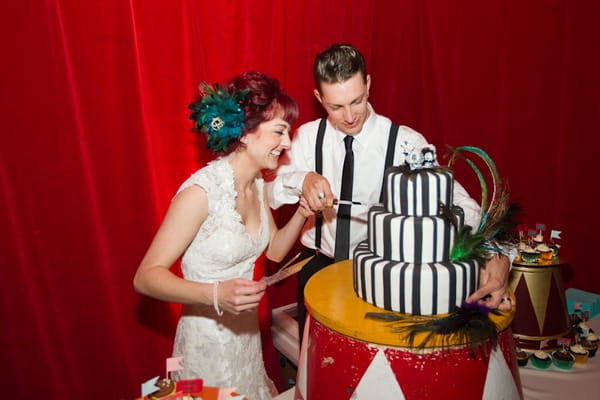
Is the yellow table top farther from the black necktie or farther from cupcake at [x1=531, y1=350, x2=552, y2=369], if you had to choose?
cupcake at [x1=531, y1=350, x2=552, y2=369]

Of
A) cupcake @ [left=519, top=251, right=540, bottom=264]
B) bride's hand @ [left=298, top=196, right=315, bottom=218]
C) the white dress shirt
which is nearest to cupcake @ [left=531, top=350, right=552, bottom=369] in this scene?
cupcake @ [left=519, top=251, right=540, bottom=264]

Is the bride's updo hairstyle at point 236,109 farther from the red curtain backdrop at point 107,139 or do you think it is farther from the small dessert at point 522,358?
the small dessert at point 522,358

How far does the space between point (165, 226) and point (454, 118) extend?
2569 mm

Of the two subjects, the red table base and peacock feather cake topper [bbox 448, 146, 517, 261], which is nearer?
the red table base

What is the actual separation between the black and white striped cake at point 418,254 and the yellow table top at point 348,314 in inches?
3.1

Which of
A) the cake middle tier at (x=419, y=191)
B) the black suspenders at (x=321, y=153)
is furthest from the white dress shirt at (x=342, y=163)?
the cake middle tier at (x=419, y=191)

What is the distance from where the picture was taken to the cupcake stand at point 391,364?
4.01ft

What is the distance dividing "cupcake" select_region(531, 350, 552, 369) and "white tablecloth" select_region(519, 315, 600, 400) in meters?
0.03

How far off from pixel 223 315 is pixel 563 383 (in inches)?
67.0

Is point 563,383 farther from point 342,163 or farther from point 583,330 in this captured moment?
point 342,163

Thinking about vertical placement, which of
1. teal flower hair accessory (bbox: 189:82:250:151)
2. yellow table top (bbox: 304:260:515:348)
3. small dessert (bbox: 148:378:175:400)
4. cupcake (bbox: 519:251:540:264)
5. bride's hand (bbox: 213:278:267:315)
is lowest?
cupcake (bbox: 519:251:540:264)

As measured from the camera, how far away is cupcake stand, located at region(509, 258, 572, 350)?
241cm

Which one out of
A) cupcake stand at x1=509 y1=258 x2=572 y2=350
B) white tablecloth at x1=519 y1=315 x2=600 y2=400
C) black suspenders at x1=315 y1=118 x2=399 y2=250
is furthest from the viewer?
cupcake stand at x1=509 y1=258 x2=572 y2=350

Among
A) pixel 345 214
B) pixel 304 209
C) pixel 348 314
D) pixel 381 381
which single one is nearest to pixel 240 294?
pixel 348 314
